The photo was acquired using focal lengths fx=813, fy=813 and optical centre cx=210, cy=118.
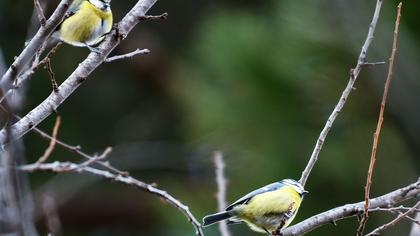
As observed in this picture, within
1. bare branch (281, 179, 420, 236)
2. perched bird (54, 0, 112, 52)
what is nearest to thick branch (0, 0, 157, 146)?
perched bird (54, 0, 112, 52)

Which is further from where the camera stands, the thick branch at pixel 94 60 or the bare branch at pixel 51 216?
the thick branch at pixel 94 60

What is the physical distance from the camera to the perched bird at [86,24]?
306cm

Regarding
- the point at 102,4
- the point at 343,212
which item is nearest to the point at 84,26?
the point at 102,4

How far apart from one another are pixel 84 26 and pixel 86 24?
0.04 feet

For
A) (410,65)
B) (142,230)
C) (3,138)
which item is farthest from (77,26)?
(142,230)

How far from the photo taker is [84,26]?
3.11 meters

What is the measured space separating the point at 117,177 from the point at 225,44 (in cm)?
414

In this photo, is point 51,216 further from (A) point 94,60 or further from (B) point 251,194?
(B) point 251,194

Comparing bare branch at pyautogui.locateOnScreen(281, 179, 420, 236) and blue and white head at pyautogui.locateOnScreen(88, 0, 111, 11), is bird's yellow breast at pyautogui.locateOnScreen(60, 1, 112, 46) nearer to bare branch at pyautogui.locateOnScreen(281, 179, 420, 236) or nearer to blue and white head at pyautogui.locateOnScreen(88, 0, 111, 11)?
blue and white head at pyautogui.locateOnScreen(88, 0, 111, 11)

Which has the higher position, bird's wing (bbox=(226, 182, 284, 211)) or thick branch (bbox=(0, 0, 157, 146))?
thick branch (bbox=(0, 0, 157, 146))

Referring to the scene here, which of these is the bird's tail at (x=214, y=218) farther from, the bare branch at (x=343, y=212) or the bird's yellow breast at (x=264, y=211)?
the bare branch at (x=343, y=212)

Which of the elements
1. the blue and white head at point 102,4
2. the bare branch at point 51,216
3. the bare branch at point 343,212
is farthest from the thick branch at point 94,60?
the bare branch at point 343,212

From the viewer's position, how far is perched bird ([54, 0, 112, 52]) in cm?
306

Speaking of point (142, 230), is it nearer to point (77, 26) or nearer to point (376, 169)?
point (376, 169)
